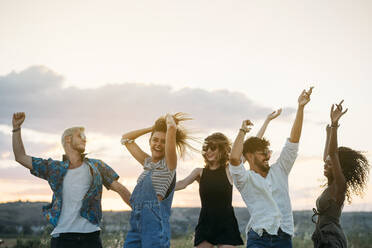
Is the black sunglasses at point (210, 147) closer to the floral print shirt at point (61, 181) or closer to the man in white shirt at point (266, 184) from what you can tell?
the man in white shirt at point (266, 184)

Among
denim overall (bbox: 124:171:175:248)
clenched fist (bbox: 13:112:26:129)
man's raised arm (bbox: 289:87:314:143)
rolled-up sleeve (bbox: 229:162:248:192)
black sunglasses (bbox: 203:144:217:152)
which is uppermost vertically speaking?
clenched fist (bbox: 13:112:26:129)

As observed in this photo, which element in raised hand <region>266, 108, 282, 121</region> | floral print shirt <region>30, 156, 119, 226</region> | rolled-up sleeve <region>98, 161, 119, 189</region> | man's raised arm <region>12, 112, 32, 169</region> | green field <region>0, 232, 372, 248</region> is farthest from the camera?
green field <region>0, 232, 372, 248</region>

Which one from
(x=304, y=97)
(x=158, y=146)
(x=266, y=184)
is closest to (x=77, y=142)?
(x=158, y=146)

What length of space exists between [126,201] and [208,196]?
1.05 m

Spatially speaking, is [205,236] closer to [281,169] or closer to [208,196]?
[208,196]

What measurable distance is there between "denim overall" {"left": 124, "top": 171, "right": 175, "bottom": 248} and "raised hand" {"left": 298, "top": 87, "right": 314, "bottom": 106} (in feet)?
6.43

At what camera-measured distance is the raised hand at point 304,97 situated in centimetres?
568

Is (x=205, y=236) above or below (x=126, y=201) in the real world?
below

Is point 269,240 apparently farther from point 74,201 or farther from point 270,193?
point 74,201

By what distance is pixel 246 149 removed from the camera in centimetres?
567

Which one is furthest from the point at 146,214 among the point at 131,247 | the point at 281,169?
the point at 281,169

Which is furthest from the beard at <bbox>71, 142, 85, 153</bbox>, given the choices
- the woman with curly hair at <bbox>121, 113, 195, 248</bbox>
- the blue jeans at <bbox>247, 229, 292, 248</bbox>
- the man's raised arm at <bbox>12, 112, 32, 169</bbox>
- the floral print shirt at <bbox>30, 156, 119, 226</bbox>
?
the blue jeans at <bbox>247, 229, 292, 248</bbox>

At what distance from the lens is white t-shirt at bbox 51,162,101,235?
5.52m

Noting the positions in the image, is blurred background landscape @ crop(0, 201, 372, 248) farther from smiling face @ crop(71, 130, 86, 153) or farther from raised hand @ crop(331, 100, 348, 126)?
raised hand @ crop(331, 100, 348, 126)
